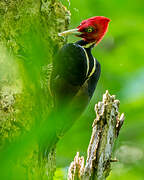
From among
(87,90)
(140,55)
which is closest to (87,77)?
(87,90)

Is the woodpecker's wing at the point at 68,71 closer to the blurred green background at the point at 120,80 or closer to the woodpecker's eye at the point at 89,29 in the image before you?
the woodpecker's eye at the point at 89,29

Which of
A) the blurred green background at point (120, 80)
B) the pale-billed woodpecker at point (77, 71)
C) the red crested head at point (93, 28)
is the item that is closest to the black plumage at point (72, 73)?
the pale-billed woodpecker at point (77, 71)

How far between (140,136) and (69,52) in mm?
2002

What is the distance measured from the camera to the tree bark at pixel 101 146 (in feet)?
5.47

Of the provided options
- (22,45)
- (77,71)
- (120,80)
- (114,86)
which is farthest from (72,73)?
(114,86)

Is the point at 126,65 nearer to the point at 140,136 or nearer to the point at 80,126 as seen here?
the point at 80,126

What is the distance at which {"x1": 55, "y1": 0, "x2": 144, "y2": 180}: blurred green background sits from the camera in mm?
2887

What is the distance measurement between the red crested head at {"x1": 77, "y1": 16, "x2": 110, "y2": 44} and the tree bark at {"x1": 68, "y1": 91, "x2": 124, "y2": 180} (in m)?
0.86

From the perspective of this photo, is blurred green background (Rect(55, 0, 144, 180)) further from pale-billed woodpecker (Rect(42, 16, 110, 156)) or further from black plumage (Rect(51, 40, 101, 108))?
black plumage (Rect(51, 40, 101, 108))

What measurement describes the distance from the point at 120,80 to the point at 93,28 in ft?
2.97

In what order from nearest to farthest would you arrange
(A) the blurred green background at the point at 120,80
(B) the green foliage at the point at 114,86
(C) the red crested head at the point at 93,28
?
(B) the green foliage at the point at 114,86, (C) the red crested head at the point at 93,28, (A) the blurred green background at the point at 120,80

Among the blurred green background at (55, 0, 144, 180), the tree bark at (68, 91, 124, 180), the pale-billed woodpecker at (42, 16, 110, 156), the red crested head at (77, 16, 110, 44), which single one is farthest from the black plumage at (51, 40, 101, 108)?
the blurred green background at (55, 0, 144, 180)

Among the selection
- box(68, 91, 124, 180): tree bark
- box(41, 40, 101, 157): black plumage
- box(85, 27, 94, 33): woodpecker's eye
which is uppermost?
box(85, 27, 94, 33): woodpecker's eye

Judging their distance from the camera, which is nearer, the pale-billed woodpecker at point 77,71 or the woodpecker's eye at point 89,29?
the pale-billed woodpecker at point 77,71
